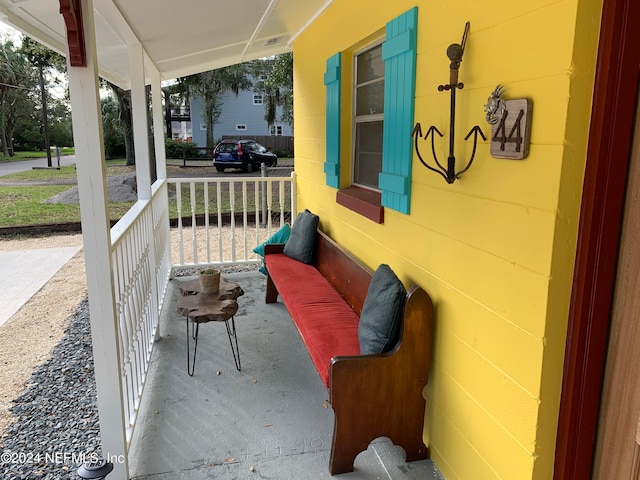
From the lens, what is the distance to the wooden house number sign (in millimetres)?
1402

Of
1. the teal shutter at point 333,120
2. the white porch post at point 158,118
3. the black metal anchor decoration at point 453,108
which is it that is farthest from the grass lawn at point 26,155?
the black metal anchor decoration at point 453,108

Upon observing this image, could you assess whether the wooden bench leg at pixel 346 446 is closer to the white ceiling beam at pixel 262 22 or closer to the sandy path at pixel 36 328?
the sandy path at pixel 36 328

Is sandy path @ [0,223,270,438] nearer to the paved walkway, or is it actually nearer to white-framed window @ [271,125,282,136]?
the paved walkway

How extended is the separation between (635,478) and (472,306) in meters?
0.71

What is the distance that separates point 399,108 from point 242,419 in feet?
6.11

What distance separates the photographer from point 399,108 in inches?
94.1

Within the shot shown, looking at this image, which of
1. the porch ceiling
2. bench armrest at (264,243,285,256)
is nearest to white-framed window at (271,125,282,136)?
the porch ceiling

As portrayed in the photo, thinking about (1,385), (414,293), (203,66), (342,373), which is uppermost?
(203,66)

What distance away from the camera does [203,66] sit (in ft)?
19.7

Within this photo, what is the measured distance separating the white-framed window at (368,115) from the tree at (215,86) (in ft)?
61.9

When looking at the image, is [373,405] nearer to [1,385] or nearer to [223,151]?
[1,385]

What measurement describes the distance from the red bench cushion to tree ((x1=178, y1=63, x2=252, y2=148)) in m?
19.0

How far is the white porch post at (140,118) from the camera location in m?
3.35

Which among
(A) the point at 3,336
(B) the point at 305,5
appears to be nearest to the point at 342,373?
(B) the point at 305,5
